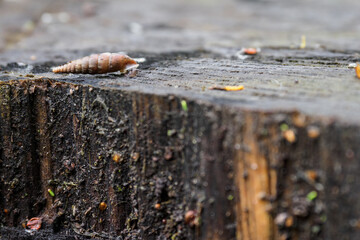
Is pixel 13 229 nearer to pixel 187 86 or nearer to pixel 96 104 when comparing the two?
pixel 96 104

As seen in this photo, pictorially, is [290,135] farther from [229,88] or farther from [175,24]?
[175,24]

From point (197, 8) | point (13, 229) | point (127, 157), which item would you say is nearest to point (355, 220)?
point (127, 157)

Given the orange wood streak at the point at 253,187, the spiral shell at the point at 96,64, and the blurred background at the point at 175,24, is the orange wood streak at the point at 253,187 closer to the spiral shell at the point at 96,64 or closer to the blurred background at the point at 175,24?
the spiral shell at the point at 96,64

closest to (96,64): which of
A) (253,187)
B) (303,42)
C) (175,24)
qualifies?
(253,187)

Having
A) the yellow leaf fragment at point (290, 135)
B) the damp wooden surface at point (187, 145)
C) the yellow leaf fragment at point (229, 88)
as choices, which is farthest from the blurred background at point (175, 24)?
the yellow leaf fragment at point (290, 135)

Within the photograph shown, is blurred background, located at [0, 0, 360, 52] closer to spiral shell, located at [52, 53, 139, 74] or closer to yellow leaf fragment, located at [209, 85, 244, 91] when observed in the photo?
spiral shell, located at [52, 53, 139, 74]

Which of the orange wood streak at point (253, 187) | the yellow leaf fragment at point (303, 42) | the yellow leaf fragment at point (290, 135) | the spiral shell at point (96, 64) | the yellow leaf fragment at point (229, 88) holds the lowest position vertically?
the orange wood streak at point (253, 187)

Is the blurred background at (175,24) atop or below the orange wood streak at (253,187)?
atop
